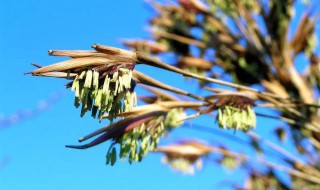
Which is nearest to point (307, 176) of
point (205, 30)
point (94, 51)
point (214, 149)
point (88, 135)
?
point (214, 149)

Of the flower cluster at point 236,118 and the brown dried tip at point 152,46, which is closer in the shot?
the flower cluster at point 236,118

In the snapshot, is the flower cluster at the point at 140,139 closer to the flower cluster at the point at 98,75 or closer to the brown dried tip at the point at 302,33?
the flower cluster at the point at 98,75

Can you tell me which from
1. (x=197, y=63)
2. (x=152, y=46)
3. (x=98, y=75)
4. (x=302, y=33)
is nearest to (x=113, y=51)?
(x=98, y=75)

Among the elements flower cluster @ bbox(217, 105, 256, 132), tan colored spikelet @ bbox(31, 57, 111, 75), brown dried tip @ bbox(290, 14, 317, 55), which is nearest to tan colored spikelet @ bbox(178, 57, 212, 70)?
brown dried tip @ bbox(290, 14, 317, 55)

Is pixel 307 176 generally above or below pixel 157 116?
below

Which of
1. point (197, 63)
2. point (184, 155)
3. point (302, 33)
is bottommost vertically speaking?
point (184, 155)

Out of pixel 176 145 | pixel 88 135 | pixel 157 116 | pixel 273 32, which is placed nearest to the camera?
pixel 88 135

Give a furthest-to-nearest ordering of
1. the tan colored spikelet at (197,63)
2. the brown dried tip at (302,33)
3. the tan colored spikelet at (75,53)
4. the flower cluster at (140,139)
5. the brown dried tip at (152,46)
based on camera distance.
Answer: the brown dried tip at (152,46) → the tan colored spikelet at (197,63) → the brown dried tip at (302,33) → the flower cluster at (140,139) → the tan colored spikelet at (75,53)

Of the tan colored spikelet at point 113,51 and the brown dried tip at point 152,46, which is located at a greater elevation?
the brown dried tip at point 152,46

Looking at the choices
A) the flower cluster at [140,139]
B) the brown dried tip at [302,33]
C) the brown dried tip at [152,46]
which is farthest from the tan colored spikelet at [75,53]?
the brown dried tip at [152,46]

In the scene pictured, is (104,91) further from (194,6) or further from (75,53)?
(194,6)

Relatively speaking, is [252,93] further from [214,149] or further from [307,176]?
[214,149]
